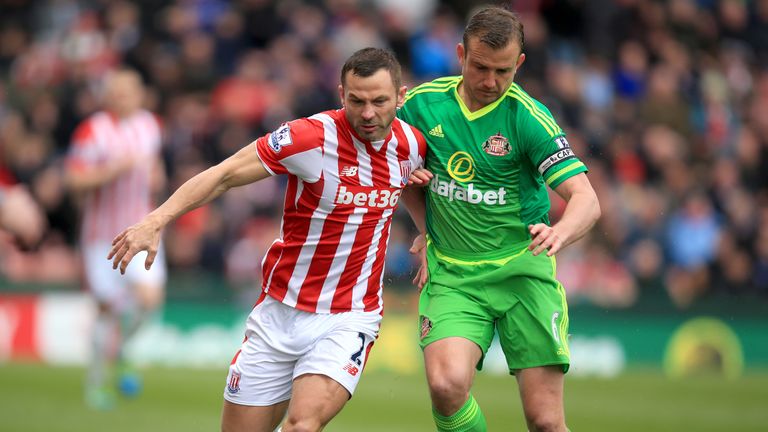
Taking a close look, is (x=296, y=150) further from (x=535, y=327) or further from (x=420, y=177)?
(x=535, y=327)

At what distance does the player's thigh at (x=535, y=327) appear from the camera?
22.3 ft

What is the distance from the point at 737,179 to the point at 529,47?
3722mm

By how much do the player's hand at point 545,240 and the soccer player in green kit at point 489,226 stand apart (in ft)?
1.55

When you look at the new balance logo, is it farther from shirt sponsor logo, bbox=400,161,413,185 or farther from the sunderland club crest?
the sunderland club crest

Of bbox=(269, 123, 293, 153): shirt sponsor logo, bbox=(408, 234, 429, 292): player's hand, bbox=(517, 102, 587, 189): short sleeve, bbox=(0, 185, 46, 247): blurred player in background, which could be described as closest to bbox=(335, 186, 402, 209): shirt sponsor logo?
bbox=(269, 123, 293, 153): shirt sponsor logo

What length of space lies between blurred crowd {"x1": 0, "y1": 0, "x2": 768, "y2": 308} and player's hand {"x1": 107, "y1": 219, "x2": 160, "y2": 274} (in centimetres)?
881

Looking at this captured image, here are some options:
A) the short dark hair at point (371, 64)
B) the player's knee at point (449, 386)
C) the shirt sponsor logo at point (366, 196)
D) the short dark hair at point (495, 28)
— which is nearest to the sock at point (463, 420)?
the player's knee at point (449, 386)

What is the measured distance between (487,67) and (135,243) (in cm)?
214

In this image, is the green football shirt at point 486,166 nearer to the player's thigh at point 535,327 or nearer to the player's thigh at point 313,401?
the player's thigh at point 535,327

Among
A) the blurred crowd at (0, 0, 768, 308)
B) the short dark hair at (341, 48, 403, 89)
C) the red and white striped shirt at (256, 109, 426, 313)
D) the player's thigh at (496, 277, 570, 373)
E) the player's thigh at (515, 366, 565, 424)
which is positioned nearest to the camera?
the short dark hair at (341, 48, 403, 89)

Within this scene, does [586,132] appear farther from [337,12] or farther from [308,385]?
[308,385]

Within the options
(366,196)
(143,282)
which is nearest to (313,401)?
(366,196)

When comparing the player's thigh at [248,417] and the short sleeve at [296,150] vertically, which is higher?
the short sleeve at [296,150]

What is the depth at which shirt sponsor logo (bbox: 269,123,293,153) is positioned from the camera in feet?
21.1
